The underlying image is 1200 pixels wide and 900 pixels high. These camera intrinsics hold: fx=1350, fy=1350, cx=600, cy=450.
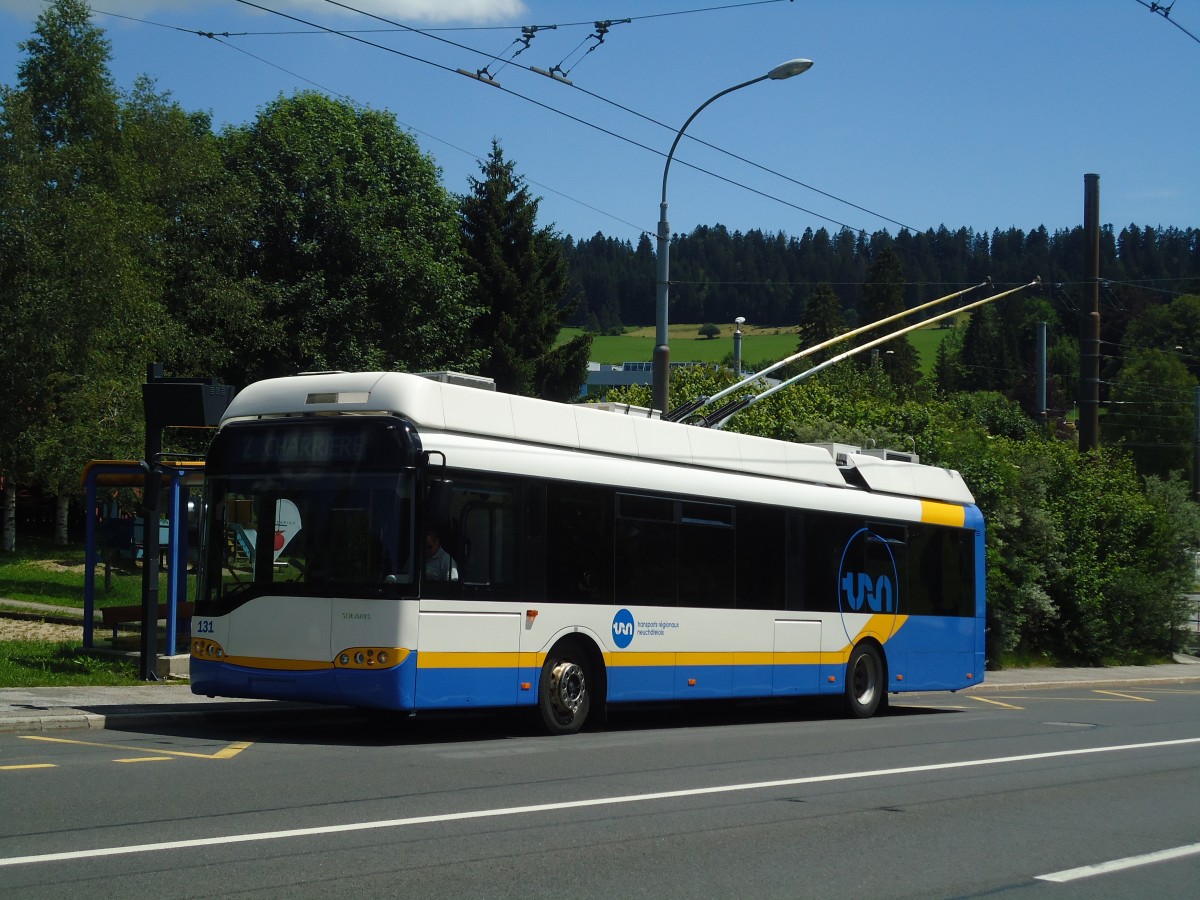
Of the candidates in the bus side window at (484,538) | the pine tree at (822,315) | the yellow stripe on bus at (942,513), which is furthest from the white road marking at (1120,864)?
the pine tree at (822,315)

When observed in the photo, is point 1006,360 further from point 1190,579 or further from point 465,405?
point 465,405

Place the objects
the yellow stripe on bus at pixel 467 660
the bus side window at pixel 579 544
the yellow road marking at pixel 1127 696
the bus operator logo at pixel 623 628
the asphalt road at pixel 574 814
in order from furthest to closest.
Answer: the yellow road marking at pixel 1127 696, the bus operator logo at pixel 623 628, the bus side window at pixel 579 544, the yellow stripe on bus at pixel 467 660, the asphalt road at pixel 574 814

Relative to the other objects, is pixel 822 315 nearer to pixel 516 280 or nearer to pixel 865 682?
pixel 516 280

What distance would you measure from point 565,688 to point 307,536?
305 cm

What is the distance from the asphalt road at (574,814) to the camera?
659 cm

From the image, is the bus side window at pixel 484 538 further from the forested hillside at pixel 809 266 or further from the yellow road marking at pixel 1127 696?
the forested hillside at pixel 809 266

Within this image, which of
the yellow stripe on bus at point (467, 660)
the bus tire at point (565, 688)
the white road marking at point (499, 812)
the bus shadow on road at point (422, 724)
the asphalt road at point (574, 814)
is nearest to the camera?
the asphalt road at point (574, 814)

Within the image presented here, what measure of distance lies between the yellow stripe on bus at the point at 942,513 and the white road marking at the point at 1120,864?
11.0 metres

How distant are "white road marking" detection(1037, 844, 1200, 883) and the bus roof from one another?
6.65 meters

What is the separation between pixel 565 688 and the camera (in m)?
13.3

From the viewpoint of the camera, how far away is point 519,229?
55688mm

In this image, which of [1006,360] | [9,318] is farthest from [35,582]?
[1006,360]

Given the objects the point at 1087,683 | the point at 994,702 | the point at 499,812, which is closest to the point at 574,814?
the point at 499,812

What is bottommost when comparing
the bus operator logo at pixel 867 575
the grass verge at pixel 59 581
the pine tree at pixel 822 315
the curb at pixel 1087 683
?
the curb at pixel 1087 683
